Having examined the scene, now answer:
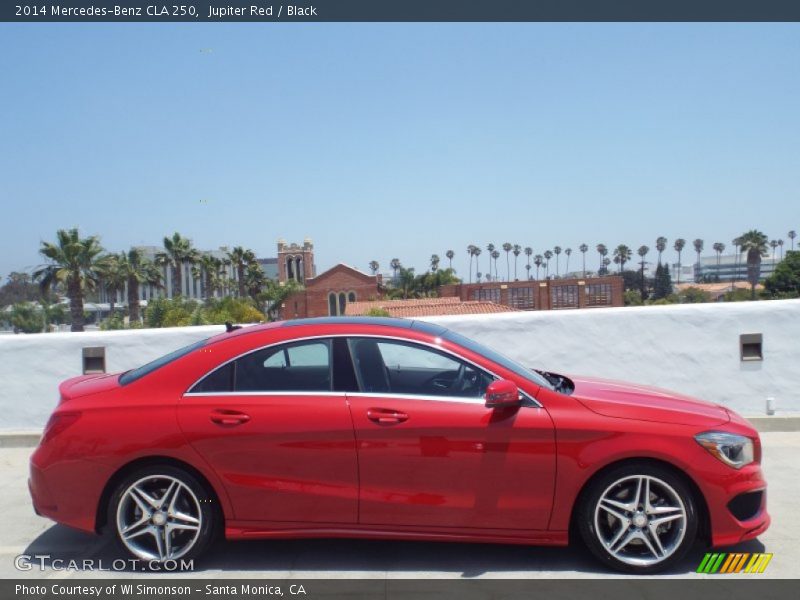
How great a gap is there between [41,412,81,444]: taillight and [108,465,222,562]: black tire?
1.56 feet

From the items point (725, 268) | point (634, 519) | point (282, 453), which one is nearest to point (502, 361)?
point (634, 519)

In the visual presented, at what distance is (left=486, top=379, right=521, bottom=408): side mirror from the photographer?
4.06m

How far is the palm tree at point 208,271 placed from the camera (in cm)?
7833

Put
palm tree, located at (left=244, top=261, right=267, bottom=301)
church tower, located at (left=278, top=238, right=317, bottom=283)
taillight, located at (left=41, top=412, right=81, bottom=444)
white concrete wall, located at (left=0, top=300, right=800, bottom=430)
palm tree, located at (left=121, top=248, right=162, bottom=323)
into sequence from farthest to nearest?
church tower, located at (left=278, top=238, right=317, bottom=283) < palm tree, located at (left=244, top=261, right=267, bottom=301) < palm tree, located at (left=121, top=248, right=162, bottom=323) < white concrete wall, located at (left=0, top=300, right=800, bottom=430) < taillight, located at (left=41, top=412, right=81, bottom=444)

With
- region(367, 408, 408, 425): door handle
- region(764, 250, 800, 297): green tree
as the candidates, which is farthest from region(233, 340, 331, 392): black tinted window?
region(764, 250, 800, 297): green tree

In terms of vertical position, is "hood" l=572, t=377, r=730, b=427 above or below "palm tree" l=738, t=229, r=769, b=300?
below

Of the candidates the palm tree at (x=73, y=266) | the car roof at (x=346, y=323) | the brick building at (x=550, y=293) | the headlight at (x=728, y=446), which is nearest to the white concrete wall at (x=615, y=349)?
the car roof at (x=346, y=323)

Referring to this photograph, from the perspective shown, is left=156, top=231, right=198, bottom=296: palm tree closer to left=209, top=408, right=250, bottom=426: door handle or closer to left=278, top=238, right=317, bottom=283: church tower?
left=278, top=238, right=317, bottom=283: church tower

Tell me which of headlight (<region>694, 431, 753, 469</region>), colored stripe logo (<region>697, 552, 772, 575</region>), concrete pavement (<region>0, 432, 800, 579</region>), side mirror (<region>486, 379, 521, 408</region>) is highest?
side mirror (<region>486, 379, 521, 408</region>)

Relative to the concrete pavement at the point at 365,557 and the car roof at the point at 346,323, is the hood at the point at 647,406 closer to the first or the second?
the concrete pavement at the point at 365,557

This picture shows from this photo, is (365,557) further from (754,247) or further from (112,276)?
(754,247)
